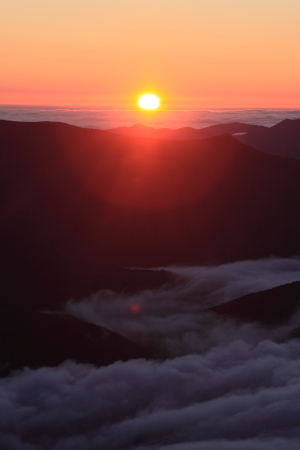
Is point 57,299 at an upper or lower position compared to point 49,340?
upper

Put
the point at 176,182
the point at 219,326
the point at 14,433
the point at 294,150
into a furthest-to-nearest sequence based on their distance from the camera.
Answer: the point at 294,150, the point at 176,182, the point at 219,326, the point at 14,433

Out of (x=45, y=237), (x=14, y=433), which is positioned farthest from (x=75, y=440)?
(x=45, y=237)

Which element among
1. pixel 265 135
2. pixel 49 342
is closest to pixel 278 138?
pixel 265 135

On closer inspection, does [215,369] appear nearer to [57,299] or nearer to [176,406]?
[176,406]

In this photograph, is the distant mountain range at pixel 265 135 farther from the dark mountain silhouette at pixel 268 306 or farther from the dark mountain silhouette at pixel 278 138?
the dark mountain silhouette at pixel 268 306

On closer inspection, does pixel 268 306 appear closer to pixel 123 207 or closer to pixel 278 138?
pixel 123 207

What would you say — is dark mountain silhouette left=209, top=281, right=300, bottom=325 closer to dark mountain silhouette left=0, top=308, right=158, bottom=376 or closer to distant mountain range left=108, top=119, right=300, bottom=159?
dark mountain silhouette left=0, top=308, right=158, bottom=376
